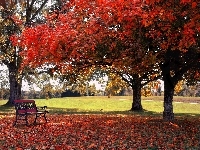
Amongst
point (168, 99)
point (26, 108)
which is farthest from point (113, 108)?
point (26, 108)

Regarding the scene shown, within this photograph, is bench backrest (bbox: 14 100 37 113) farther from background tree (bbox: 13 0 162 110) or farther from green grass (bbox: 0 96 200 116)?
green grass (bbox: 0 96 200 116)

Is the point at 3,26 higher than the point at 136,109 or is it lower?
higher

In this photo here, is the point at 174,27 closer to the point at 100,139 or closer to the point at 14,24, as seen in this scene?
→ the point at 100,139

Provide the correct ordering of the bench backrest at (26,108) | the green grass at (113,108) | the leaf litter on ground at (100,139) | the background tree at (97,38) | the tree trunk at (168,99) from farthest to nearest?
the green grass at (113,108), the tree trunk at (168,99), the bench backrest at (26,108), the background tree at (97,38), the leaf litter on ground at (100,139)

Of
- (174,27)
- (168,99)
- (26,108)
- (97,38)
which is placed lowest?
(26,108)

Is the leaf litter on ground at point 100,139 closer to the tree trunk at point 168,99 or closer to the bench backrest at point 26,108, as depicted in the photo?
the bench backrest at point 26,108

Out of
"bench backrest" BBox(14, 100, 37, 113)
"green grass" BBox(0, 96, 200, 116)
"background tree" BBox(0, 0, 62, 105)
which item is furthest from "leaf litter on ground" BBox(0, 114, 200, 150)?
"background tree" BBox(0, 0, 62, 105)

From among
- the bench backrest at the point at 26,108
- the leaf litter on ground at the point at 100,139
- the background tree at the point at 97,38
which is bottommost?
the leaf litter on ground at the point at 100,139

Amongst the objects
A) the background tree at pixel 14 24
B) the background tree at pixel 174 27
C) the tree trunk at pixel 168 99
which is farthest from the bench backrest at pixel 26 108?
the background tree at pixel 14 24

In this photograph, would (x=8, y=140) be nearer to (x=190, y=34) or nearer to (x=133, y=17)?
(x=133, y=17)

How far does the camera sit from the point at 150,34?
17688mm

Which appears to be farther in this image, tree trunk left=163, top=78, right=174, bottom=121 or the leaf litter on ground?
tree trunk left=163, top=78, right=174, bottom=121

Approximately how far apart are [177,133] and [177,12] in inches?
208

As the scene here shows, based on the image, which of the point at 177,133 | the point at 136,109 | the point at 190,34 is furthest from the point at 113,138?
the point at 136,109
